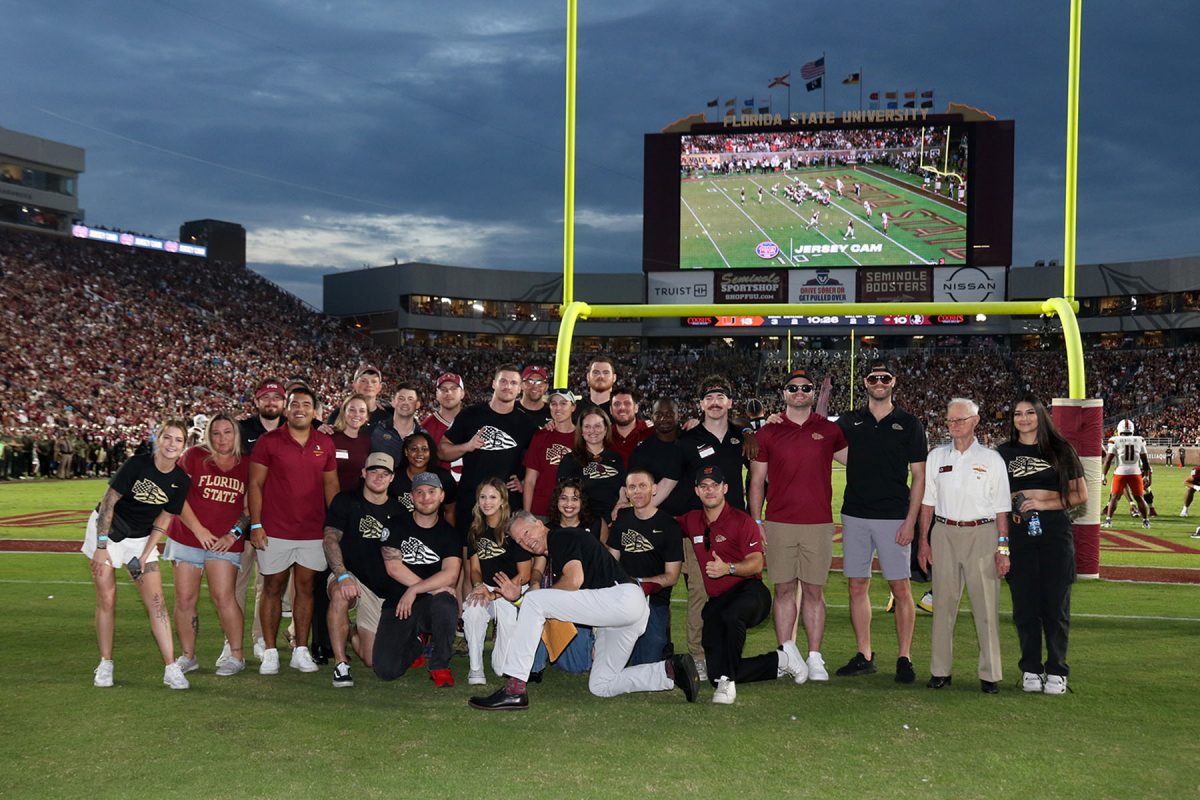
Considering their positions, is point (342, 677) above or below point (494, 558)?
below

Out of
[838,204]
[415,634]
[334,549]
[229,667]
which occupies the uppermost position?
[838,204]

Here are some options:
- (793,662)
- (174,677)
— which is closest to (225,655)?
(174,677)

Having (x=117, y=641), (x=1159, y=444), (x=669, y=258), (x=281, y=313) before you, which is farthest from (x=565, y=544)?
(x=281, y=313)

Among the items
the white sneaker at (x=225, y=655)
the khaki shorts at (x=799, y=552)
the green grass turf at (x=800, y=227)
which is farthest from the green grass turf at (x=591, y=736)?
the green grass turf at (x=800, y=227)

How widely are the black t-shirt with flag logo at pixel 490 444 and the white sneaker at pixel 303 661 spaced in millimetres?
1388

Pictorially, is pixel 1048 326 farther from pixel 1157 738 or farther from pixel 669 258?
pixel 1157 738

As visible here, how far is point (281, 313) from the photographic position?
2222 inches

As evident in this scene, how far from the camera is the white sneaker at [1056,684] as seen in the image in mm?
5941

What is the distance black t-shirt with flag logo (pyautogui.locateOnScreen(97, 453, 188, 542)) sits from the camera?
19.9ft

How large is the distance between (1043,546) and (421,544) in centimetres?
403

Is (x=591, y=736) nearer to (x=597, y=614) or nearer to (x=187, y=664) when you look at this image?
(x=597, y=614)

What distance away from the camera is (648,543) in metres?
6.28

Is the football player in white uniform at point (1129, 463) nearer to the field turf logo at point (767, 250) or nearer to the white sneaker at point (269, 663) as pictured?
the white sneaker at point (269, 663)

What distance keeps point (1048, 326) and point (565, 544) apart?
5040 centimetres
